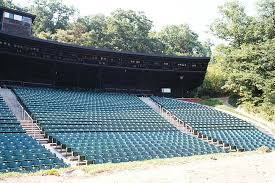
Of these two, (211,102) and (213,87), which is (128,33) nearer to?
(213,87)

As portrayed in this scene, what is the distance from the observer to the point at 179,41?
6481 cm

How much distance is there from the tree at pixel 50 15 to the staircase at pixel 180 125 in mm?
37873

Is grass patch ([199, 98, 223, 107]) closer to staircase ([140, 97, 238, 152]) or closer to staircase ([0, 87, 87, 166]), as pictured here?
staircase ([140, 97, 238, 152])

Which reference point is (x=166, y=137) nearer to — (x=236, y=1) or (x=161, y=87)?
(x=161, y=87)

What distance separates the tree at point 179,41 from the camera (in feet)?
210

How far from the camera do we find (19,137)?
14.9 meters

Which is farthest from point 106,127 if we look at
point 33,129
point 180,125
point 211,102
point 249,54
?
point 249,54

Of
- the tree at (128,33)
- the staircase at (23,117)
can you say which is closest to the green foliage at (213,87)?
the staircase at (23,117)

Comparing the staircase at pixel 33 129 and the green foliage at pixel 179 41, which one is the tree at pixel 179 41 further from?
the staircase at pixel 33 129

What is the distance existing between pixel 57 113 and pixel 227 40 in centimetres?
2142

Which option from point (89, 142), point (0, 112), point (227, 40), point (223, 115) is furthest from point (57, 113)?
point (227, 40)

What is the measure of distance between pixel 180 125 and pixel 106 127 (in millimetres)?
6064

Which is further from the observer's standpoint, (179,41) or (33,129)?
(179,41)

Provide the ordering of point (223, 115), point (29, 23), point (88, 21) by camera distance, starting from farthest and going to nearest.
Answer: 1. point (88, 21)
2. point (29, 23)
3. point (223, 115)
